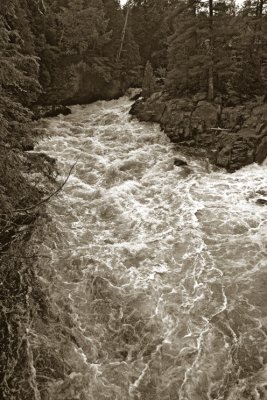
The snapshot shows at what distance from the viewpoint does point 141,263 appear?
12.4 metres

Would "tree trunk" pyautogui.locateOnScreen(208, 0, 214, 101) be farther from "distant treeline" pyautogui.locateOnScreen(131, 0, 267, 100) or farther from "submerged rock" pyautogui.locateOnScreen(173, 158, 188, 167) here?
"submerged rock" pyautogui.locateOnScreen(173, 158, 188, 167)

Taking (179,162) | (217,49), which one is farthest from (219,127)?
(217,49)

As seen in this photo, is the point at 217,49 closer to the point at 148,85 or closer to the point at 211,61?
the point at 211,61

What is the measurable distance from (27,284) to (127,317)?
3006mm

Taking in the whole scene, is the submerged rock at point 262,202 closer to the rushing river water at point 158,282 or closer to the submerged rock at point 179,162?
the rushing river water at point 158,282

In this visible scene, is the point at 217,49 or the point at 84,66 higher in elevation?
the point at 217,49

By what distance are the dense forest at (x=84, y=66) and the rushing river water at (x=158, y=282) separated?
1208 mm

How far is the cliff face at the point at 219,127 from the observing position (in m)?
19.3

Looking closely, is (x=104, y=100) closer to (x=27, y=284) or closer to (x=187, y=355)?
(x=27, y=284)

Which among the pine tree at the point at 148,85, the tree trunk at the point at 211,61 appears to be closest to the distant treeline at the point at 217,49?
the tree trunk at the point at 211,61

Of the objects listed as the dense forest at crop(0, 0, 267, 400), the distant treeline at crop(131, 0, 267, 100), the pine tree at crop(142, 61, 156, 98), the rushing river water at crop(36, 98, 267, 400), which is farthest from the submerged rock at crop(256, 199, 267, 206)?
the pine tree at crop(142, 61, 156, 98)

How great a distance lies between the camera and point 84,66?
30.1 m

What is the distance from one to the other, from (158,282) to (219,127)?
12.6 metres

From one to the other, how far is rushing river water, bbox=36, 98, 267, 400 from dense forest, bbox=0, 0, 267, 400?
47.6 inches
